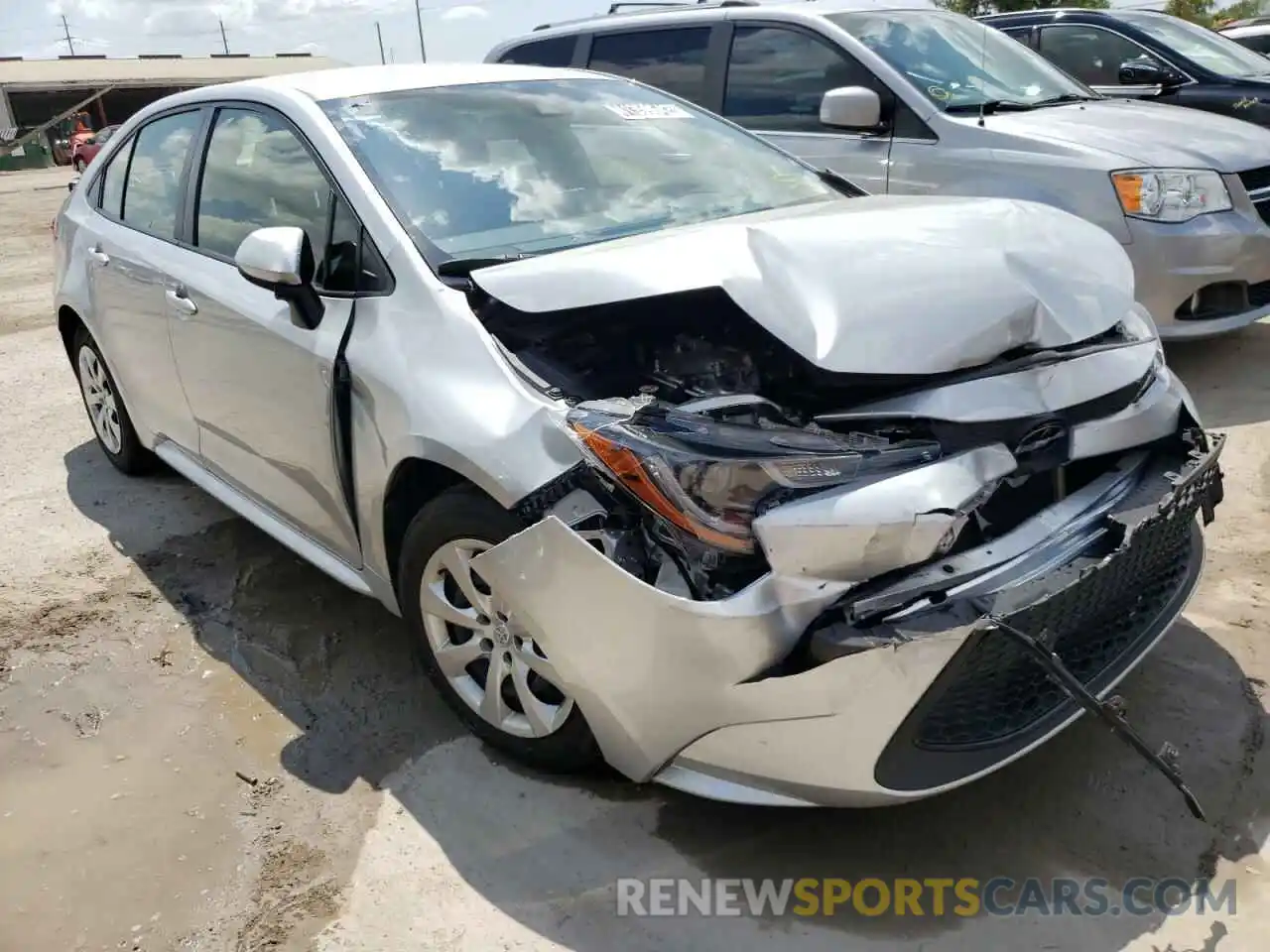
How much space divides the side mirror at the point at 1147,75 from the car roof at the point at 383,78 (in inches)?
194

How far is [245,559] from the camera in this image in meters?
4.09

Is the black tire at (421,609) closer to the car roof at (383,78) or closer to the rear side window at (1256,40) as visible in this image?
the car roof at (383,78)

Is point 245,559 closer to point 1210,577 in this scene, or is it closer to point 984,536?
point 984,536

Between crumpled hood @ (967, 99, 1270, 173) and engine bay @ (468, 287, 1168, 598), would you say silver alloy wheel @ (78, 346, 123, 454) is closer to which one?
engine bay @ (468, 287, 1168, 598)

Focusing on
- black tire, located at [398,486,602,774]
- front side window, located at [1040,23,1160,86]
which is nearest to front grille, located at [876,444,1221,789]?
black tire, located at [398,486,602,774]

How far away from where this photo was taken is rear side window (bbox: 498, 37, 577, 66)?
6746 mm

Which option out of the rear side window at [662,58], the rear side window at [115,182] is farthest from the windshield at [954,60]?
the rear side window at [115,182]

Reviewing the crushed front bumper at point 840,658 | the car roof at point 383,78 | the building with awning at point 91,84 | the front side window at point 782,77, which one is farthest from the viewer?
the building with awning at point 91,84

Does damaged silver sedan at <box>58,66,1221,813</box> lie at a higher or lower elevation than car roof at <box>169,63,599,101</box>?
lower

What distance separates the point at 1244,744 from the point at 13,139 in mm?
46408

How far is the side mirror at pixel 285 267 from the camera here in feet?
9.18

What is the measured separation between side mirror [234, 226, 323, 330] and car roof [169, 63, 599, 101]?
0.58m

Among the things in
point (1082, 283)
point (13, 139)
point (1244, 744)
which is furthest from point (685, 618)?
point (13, 139)

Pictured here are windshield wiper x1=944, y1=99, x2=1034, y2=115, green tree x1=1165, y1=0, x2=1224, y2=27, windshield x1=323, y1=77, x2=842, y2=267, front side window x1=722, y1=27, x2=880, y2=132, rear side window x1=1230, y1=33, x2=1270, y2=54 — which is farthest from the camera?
green tree x1=1165, y1=0, x2=1224, y2=27
